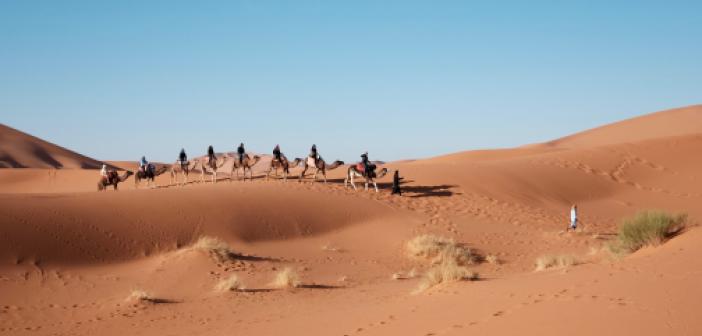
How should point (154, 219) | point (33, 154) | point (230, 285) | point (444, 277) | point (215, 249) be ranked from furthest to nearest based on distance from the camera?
point (33, 154) → point (154, 219) → point (215, 249) → point (230, 285) → point (444, 277)

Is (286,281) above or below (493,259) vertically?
above

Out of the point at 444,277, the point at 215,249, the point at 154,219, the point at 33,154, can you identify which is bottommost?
the point at 444,277

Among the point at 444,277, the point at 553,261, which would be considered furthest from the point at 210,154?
the point at 444,277

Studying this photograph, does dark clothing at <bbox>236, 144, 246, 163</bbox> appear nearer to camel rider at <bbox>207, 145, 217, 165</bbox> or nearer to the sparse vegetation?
camel rider at <bbox>207, 145, 217, 165</bbox>

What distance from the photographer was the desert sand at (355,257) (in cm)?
1008

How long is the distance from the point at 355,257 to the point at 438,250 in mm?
2750

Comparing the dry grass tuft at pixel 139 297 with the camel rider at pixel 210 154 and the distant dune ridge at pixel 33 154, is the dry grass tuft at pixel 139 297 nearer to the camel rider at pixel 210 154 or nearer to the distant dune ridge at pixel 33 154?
the camel rider at pixel 210 154

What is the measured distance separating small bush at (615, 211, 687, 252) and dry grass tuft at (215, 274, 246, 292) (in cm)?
930

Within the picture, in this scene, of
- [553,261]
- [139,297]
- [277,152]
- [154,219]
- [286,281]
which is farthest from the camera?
[277,152]

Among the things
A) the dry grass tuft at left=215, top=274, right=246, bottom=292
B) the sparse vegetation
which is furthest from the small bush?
the sparse vegetation

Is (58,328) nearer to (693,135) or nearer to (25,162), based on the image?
(693,135)

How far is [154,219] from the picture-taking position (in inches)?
944

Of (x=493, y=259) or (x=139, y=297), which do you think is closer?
(x=139, y=297)

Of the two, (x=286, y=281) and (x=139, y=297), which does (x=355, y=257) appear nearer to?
(x=286, y=281)
